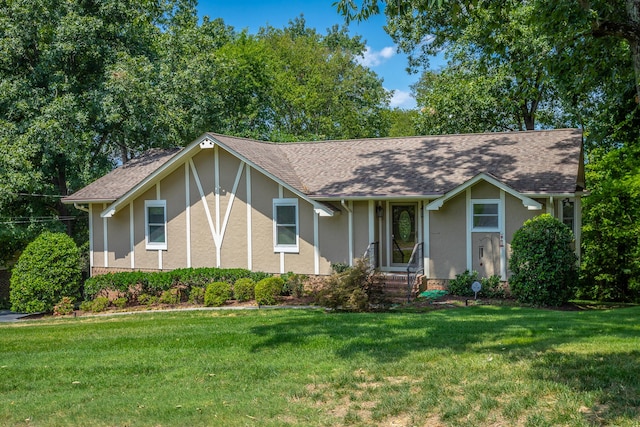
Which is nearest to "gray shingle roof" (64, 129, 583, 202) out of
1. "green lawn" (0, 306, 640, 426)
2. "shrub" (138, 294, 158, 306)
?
"shrub" (138, 294, 158, 306)

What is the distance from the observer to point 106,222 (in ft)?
67.9

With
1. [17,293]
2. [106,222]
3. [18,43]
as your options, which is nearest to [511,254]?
[106,222]

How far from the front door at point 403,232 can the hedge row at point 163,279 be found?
409 cm

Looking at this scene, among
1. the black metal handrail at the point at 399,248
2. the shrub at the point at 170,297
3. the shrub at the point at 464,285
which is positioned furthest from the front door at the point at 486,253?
the shrub at the point at 170,297

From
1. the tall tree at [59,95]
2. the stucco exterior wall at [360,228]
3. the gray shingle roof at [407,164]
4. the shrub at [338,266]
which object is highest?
the tall tree at [59,95]

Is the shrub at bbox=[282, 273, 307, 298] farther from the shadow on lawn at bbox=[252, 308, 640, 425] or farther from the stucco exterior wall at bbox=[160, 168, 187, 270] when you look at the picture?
the shadow on lawn at bbox=[252, 308, 640, 425]

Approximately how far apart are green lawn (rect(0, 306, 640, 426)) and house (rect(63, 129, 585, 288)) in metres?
5.79

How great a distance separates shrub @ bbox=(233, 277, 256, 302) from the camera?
1667cm

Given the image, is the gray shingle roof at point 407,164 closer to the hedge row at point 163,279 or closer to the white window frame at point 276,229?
the white window frame at point 276,229

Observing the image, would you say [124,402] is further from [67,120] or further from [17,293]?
[67,120]

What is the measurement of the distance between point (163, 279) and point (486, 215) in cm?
971

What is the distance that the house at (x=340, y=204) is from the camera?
1633 centimetres

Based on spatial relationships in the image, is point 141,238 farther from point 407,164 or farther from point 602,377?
point 602,377

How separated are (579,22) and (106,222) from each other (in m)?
16.4
